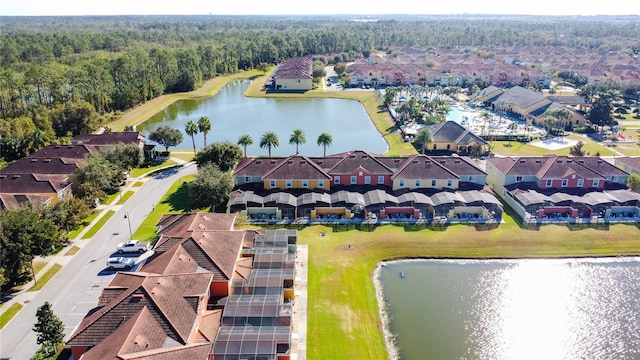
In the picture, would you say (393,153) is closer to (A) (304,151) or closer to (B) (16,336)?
(A) (304,151)

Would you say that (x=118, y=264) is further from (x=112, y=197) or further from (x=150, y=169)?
(x=150, y=169)

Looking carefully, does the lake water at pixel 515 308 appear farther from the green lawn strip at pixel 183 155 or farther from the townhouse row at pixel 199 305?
the green lawn strip at pixel 183 155

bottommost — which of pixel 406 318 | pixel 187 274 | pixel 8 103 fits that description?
pixel 406 318

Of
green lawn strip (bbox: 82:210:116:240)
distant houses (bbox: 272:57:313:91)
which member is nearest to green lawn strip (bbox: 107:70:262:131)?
distant houses (bbox: 272:57:313:91)

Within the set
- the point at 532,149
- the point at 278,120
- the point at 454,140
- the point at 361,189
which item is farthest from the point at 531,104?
the point at 361,189

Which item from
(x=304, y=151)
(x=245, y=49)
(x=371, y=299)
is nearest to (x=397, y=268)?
(x=371, y=299)

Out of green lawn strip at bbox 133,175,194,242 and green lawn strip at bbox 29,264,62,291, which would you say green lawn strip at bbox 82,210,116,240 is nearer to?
green lawn strip at bbox 133,175,194,242

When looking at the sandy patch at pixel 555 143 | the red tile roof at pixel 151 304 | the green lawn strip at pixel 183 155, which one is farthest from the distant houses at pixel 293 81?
the red tile roof at pixel 151 304

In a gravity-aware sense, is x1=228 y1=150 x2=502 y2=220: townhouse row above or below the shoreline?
above
